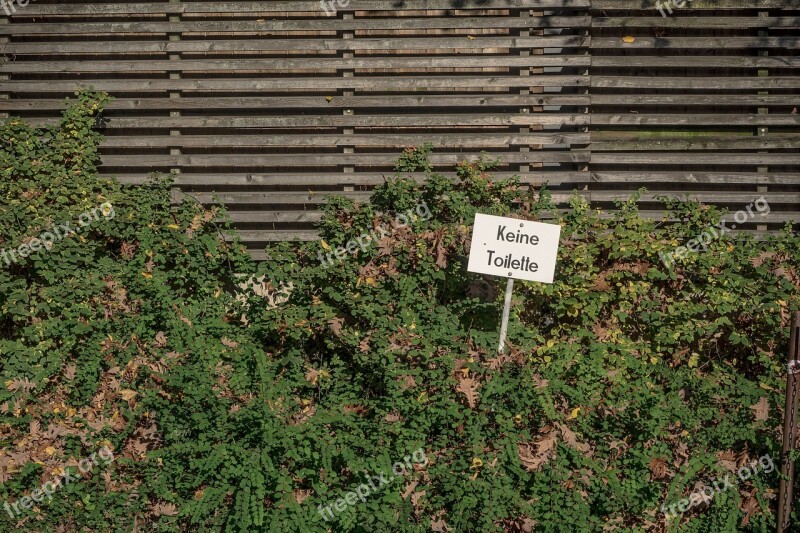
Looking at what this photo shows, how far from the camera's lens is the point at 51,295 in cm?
660

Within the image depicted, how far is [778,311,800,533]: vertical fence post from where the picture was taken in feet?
18.1

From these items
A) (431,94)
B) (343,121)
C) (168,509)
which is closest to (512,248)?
(431,94)

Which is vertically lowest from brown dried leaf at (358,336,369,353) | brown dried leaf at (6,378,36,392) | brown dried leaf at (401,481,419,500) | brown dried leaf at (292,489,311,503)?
brown dried leaf at (292,489,311,503)

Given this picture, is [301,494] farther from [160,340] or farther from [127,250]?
[127,250]

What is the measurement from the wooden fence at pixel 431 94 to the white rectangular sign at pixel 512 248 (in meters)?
2.05

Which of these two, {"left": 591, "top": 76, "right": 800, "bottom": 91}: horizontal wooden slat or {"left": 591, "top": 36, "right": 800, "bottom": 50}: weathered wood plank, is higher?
{"left": 591, "top": 36, "right": 800, "bottom": 50}: weathered wood plank

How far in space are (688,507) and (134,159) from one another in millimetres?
5987

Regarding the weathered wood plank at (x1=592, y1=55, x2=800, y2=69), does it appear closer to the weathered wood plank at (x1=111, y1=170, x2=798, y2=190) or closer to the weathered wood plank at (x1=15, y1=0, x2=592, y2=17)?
the weathered wood plank at (x1=111, y1=170, x2=798, y2=190)

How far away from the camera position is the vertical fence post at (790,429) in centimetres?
552

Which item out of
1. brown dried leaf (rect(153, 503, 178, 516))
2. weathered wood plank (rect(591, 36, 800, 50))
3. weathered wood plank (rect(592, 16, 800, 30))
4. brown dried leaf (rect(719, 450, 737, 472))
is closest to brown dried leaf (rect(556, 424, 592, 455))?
brown dried leaf (rect(719, 450, 737, 472))

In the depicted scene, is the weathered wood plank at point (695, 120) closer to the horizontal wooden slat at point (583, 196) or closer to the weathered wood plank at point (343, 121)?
the weathered wood plank at point (343, 121)

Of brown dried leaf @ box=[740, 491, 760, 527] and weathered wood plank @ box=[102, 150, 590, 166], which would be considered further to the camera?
weathered wood plank @ box=[102, 150, 590, 166]

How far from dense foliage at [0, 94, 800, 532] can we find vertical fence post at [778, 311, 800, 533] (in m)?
0.14

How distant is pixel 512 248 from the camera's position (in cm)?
592
